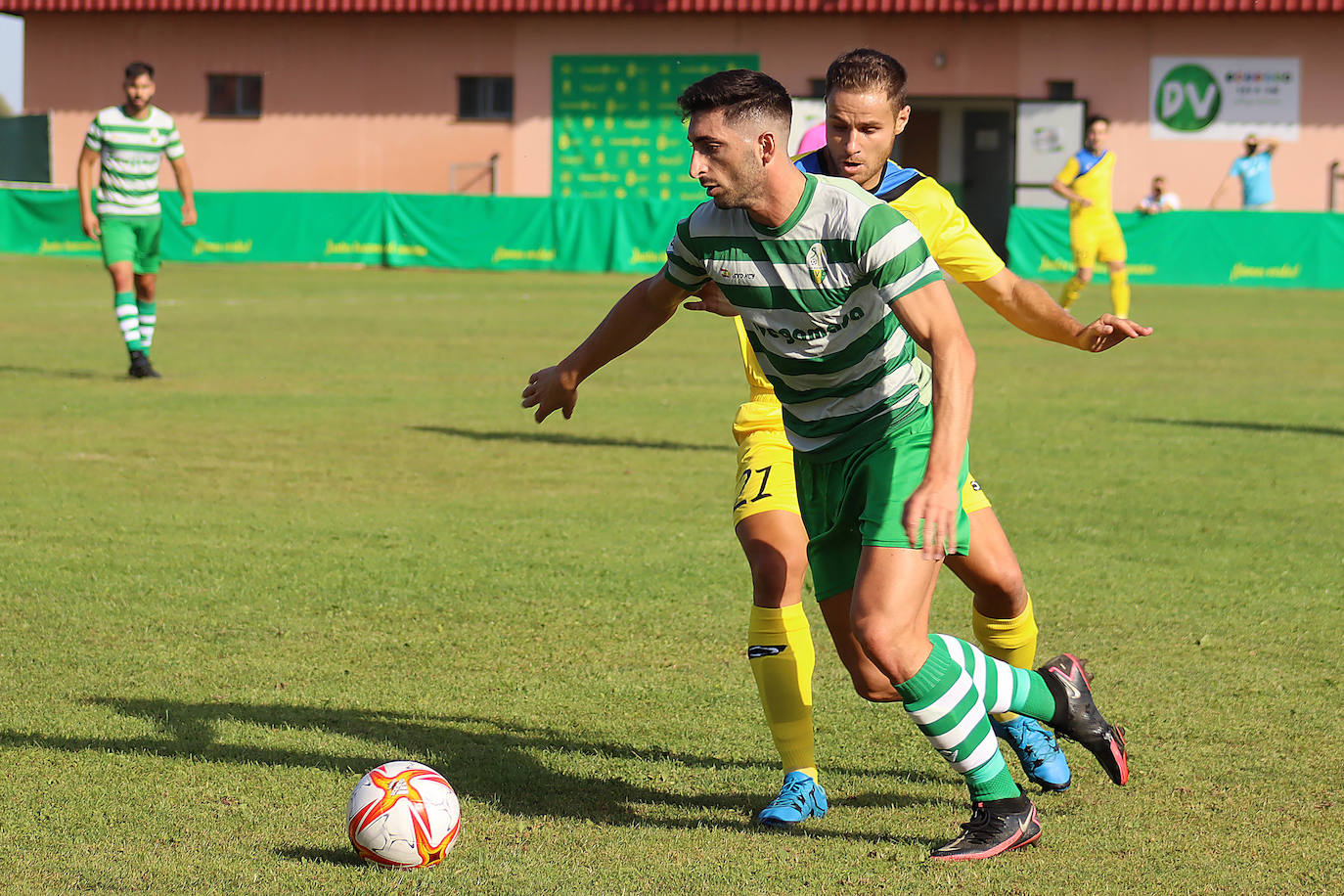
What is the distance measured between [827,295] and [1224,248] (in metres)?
26.5

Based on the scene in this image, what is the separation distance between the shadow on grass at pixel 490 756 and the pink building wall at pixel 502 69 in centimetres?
3030

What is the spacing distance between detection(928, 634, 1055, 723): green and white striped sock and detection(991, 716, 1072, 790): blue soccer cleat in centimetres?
12

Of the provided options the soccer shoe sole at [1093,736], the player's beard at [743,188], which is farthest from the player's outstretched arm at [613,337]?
the soccer shoe sole at [1093,736]

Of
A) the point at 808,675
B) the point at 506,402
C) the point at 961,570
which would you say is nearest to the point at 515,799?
the point at 808,675

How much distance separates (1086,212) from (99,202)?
1087 cm

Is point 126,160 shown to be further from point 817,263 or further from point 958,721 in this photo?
point 958,721

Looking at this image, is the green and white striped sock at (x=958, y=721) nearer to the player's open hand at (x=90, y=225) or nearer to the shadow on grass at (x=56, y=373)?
the player's open hand at (x=90, y=225)

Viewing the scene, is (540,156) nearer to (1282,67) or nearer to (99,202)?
(1282,67)

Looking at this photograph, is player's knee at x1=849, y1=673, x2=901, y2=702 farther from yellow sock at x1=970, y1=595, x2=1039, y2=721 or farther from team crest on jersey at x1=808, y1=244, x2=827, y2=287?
team crest on jersey at x1=808, y1=244, x2=827, y2=287

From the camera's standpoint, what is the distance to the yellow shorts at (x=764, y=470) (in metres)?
4.68

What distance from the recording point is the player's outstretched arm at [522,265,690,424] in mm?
4344

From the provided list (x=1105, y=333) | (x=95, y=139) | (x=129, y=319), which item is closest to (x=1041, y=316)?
(x=1105, y=333)

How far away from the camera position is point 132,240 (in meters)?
13.9

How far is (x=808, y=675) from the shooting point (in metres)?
4.56
